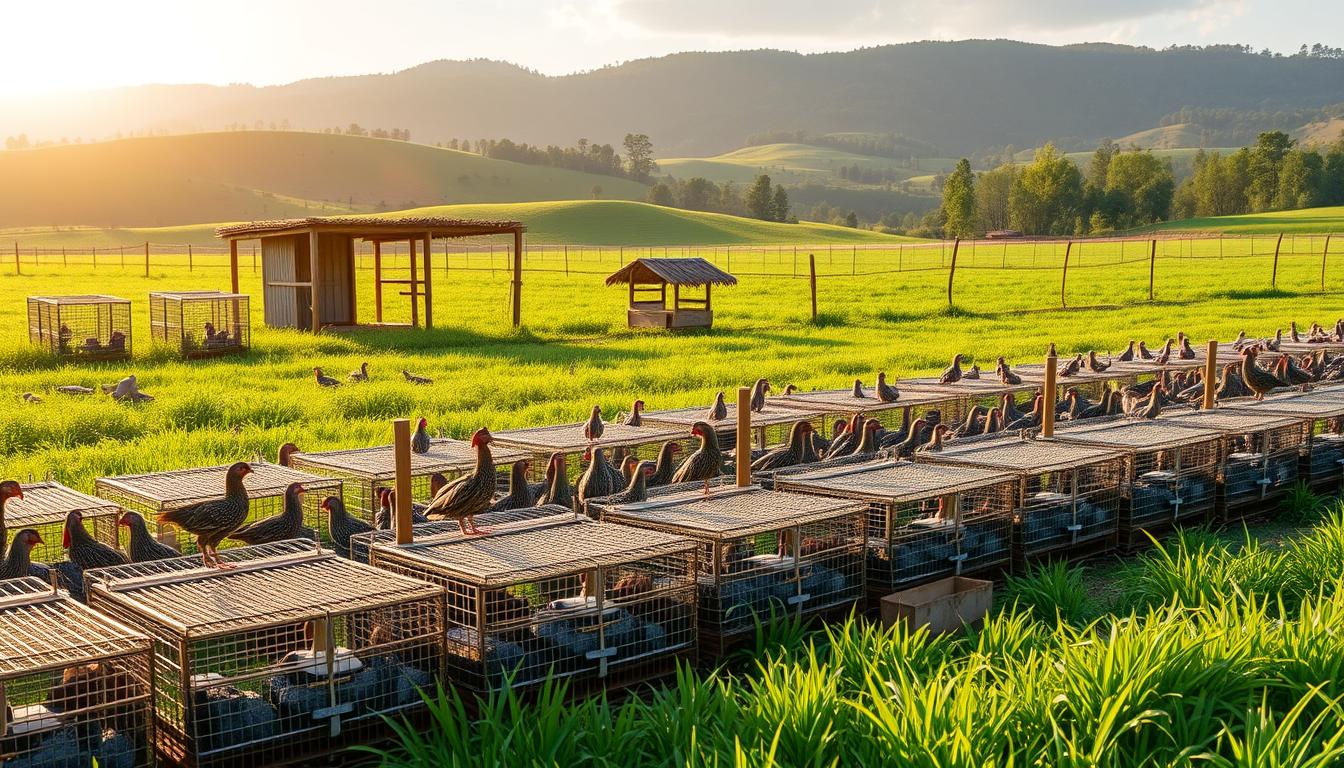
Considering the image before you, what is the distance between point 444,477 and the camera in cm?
1094

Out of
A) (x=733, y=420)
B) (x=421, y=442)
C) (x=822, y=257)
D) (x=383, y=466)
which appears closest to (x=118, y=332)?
(x=421, y=442)

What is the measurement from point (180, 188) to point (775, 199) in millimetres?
77118

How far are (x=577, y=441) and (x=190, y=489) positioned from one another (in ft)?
12.7

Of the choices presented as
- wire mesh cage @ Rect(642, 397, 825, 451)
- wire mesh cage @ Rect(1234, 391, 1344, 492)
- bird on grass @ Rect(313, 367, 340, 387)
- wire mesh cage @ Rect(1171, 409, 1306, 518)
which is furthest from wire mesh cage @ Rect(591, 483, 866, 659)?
bird on grass @ Rect(313, 367, 340, 387)

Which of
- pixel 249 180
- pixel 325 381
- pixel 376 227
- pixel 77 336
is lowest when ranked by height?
pixel 325 381

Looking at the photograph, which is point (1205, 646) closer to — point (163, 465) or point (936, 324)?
point (163, 465)

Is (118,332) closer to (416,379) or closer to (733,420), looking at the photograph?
(416,379)

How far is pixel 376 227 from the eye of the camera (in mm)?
29281

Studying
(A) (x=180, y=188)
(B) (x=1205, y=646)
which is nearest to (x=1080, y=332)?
(B) (x=1205, y=646)

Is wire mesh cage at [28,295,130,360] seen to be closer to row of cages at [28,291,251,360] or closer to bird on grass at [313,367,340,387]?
row of cages at [28,291,251,360]

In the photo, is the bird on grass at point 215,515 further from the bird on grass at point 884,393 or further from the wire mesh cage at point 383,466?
the bird on grass at point 884,393

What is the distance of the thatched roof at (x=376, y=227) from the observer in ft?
94.9

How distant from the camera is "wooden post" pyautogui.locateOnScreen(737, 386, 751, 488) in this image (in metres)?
8.84

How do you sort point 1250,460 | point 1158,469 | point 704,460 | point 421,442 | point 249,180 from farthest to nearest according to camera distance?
point 249,180
point 1250,460
point 1158,469
point 421,442
point 704,460
